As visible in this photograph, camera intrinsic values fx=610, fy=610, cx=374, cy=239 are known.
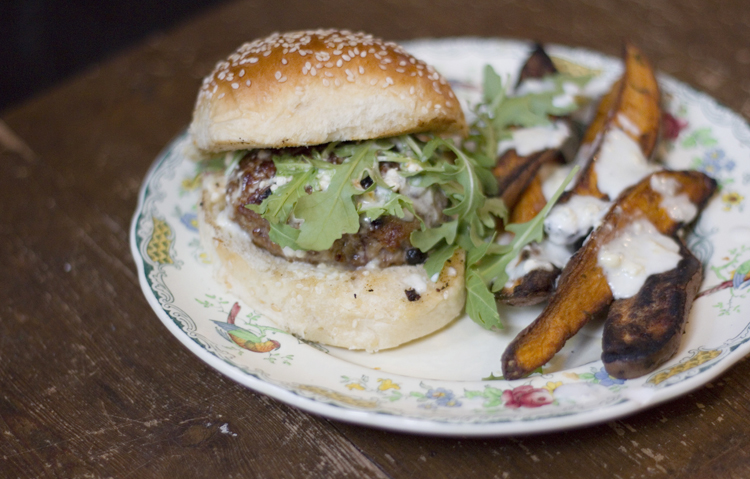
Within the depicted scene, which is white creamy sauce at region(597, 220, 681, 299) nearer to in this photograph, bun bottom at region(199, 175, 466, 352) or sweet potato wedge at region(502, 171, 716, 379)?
sweet potato wedge at region(502, 171, 716, 379)

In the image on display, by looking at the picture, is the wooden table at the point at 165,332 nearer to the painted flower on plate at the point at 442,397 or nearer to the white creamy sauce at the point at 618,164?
the painted flower on plate at the point at 442,397

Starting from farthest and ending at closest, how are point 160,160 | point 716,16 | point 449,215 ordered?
point 716,16 → point 160,160 → point 449,215

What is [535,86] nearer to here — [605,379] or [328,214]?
[328,214]

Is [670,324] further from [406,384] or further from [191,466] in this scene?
[191,466]

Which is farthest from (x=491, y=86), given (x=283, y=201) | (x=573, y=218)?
(x=283, y=201)

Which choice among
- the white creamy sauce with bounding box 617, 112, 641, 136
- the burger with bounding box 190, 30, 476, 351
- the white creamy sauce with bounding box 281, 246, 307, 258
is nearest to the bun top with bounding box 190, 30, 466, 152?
the burger with bounding box 190, 30, 476, 351

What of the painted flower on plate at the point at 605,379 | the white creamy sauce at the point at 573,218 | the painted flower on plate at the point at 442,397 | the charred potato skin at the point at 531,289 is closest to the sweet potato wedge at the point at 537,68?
the white creamy sauce at the point at 573,218

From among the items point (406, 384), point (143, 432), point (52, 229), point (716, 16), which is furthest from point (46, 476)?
point (716, 16)
